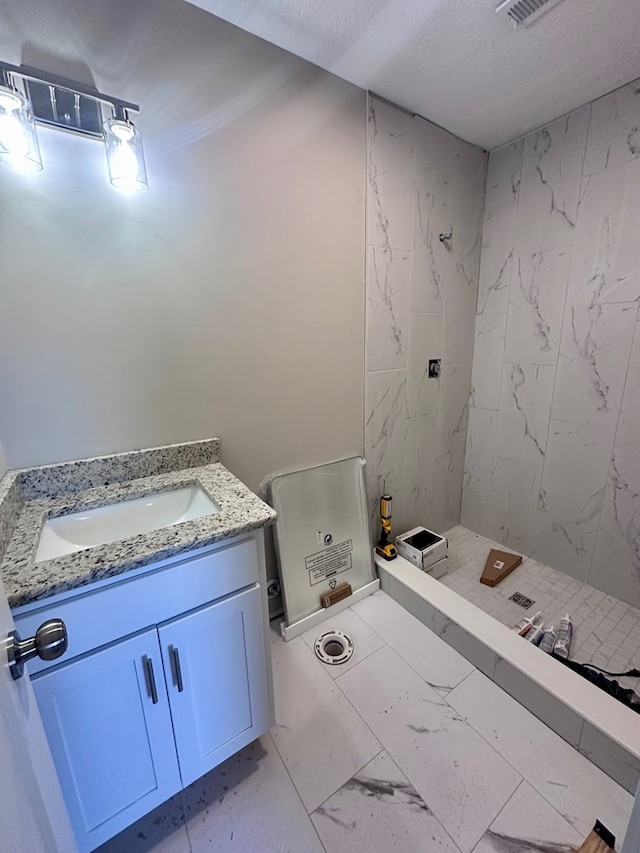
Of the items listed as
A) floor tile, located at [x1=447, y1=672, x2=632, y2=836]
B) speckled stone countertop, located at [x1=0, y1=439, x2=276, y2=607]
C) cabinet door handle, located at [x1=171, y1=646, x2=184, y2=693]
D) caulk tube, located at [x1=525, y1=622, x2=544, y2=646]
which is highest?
speckled stone countertop, located at [x1=0, y1=439, x2=276, y2=607]

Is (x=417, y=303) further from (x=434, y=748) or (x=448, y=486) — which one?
(x=434, y=748)

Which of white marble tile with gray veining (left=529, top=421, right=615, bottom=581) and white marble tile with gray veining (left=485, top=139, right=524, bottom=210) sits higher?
white marble tile with gray veining (left=485, top=139, right=524, bottom=210)

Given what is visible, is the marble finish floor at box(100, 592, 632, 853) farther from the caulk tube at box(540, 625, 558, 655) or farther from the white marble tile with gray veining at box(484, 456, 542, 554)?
the white marble tile with gray veining at box(484, 456, 542, 554)

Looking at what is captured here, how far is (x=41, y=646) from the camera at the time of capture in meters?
0.54

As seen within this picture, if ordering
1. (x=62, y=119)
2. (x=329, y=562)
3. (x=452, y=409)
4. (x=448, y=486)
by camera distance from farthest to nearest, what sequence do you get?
(x=448, y=486) < (x=452, y=409) < (x=329, y=562) < (x=62, y=119)

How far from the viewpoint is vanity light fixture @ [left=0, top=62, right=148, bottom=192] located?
0.90 metres

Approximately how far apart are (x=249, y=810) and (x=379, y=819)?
0.40m

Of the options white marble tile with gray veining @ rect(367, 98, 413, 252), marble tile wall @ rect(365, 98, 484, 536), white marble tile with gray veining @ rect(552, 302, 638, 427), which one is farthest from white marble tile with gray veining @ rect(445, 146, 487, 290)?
white marble tile with gray veining @ rect(552, 302, 638, 427)

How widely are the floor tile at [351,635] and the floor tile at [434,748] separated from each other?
41 millimetres

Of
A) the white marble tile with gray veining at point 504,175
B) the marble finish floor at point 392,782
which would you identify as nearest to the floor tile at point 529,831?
the marble finish floor at point 392,782

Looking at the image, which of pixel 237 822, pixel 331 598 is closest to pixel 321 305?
pixel 331 598

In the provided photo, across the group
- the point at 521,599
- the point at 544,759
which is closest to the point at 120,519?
the point at 544,759

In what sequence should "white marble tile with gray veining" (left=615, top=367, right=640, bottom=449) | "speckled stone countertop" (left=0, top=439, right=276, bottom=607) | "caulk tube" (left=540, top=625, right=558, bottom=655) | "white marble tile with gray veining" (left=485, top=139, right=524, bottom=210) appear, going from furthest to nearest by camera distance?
"white marble tile with gray veining" (left=485, top=139, right=524, bottom=210) → "white marble tile with gray veining" (left=615, top=367, right=640, bottom=449) → "caulk tube" (left=540, top=625, right=558, bottom=655) → "speckled stone countertop" (left=0, top=439, right=276, bottom=607)

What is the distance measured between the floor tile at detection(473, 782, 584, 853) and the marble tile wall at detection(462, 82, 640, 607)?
1.25m
